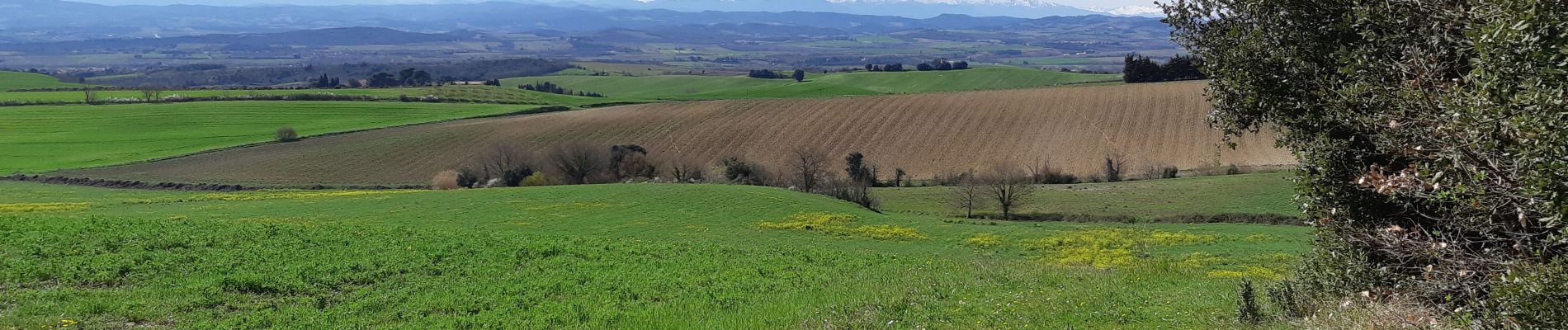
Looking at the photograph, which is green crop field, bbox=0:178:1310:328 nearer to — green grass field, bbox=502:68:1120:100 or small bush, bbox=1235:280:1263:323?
small bush, bbox=1235:280:1263:323

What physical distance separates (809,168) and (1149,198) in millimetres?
23204

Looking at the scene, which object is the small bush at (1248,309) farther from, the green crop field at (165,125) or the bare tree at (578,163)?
the green crop field at (165,125)

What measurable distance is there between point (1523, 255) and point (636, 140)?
8113 centimetres

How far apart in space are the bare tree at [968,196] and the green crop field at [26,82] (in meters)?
155

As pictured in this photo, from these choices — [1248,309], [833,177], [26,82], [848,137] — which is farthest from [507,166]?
[26,82]

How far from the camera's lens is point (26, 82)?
16012cm

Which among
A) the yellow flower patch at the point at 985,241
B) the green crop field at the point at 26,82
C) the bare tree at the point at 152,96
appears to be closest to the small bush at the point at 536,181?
the yellow flower patch at the point at 985,241

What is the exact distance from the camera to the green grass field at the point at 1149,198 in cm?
4700

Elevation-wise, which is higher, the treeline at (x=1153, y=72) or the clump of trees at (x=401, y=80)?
the treeline at (x=1153, y=72)

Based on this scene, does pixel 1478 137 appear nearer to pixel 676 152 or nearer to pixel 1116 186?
pixel 1116 186

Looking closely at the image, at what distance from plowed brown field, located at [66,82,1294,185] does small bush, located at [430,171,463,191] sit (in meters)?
4.50

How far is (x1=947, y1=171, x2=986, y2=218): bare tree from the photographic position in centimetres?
5297

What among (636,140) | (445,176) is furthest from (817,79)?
(445,176)

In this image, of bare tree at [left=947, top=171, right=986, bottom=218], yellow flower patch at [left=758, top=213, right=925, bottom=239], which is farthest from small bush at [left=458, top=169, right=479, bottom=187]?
yellow flower patch at [left=758, top=213, right=925, bottom=239]
